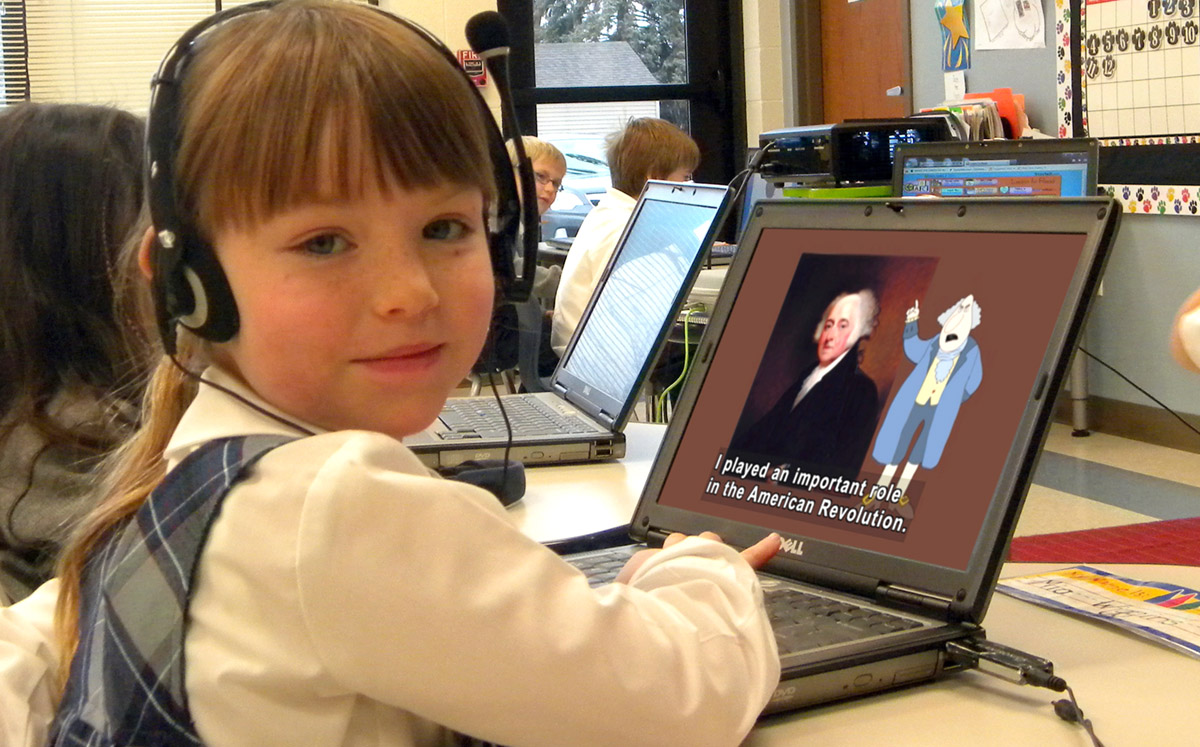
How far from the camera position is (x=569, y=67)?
5.56 m

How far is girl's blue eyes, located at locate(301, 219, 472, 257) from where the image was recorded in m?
0.65

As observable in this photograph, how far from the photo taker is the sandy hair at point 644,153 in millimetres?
3908

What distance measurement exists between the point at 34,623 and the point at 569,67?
16.5 feet

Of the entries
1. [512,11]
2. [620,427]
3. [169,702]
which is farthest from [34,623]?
[512,11]

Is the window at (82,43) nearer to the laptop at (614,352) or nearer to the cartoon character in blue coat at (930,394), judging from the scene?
the laptop at (614,352)

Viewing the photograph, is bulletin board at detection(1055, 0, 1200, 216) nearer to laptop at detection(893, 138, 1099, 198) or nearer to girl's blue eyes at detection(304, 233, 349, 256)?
laptop at detection(893, 138, 1099, 198)

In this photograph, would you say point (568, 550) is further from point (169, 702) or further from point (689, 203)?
point (689, 203)

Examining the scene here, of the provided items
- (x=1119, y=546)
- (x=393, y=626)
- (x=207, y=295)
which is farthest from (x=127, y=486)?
(x=1119, y=546)

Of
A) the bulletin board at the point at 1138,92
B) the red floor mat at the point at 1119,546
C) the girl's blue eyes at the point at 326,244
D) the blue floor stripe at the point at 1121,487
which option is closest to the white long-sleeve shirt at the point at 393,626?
the girl's blue eyes at the point at 326,244

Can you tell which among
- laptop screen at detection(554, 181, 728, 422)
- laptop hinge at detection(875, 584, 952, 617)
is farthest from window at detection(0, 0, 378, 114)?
laptop hinge at detection(875, 584, 952, 617)

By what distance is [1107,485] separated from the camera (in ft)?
10.7

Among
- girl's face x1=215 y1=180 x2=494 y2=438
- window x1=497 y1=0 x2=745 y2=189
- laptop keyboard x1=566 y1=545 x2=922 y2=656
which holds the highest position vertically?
window x1=497 y1=0 x2=745 y2=189

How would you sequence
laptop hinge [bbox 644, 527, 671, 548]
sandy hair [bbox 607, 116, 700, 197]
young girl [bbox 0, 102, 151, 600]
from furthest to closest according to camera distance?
sandy hair [bbox 607, 116, 700, 197], young girl [bbox 0, 102, 151, 600], laptop hinge [bbox 644, 527, 671, 548]

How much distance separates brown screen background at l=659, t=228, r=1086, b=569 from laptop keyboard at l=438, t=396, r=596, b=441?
568mm
